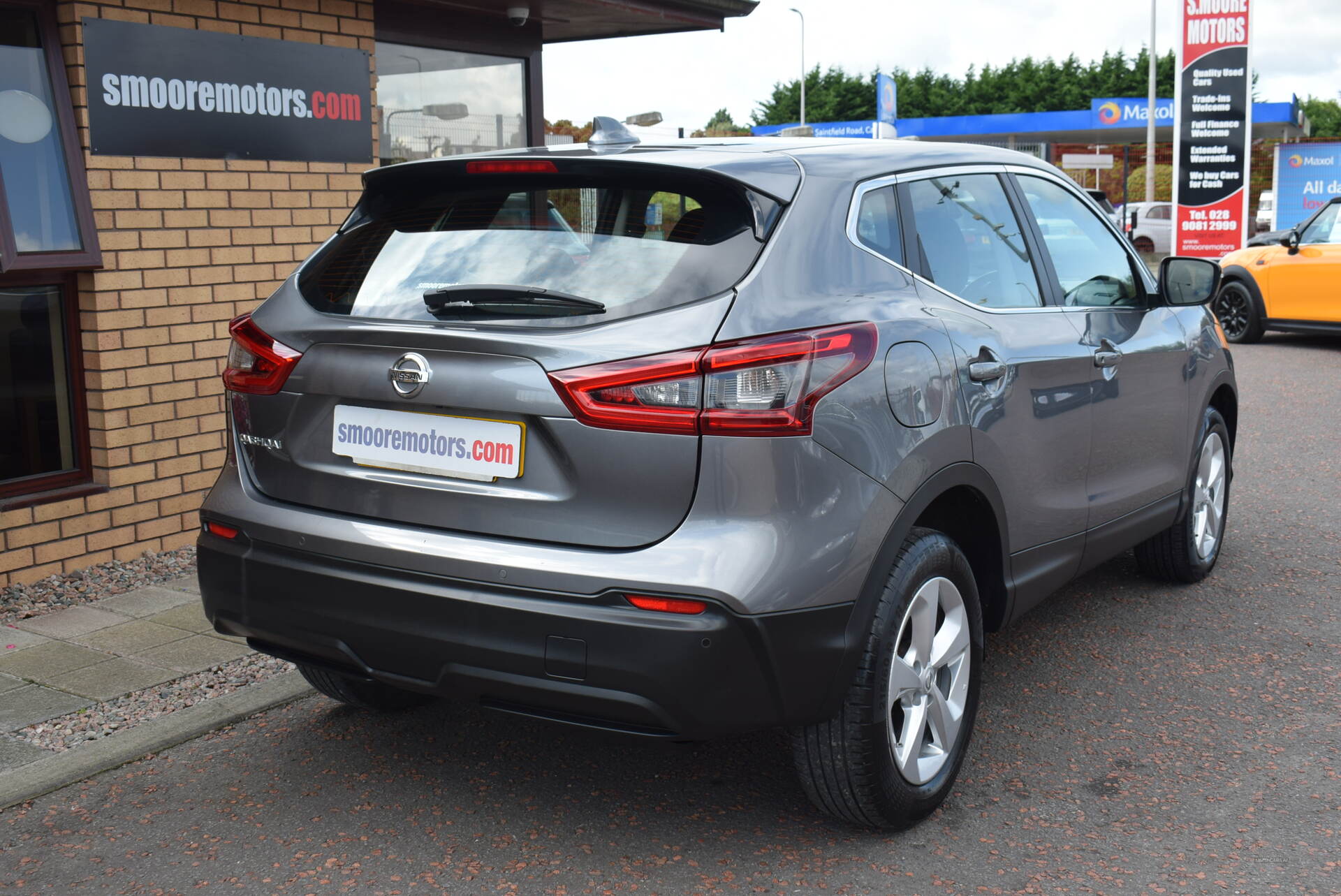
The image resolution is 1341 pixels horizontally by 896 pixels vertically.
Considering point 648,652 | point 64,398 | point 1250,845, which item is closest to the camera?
point 648,652

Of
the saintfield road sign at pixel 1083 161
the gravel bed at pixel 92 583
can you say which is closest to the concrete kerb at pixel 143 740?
the gravel bed at pixel 92 583

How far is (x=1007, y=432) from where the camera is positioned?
147 inches

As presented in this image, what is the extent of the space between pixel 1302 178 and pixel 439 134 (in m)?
38.0

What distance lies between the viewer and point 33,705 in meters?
4.28

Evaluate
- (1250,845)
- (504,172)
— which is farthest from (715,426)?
(1250,845)

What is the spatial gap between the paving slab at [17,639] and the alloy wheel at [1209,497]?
450cm

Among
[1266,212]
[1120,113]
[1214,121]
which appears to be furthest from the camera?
[1120,113]

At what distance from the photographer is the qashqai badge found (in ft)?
10.1

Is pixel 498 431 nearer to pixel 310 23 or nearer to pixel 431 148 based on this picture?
pixel 310 23

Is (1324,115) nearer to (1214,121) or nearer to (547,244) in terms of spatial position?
(1214,121)

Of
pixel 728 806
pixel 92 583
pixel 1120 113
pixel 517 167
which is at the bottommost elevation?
pixel 728 806

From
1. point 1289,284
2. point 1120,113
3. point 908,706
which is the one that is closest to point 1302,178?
point 1120,113

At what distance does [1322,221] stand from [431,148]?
10.7m

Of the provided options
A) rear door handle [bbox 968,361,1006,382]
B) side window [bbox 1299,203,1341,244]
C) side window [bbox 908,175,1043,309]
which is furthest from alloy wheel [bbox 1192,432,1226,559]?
side window [bbox 1299,203,1341,244]
